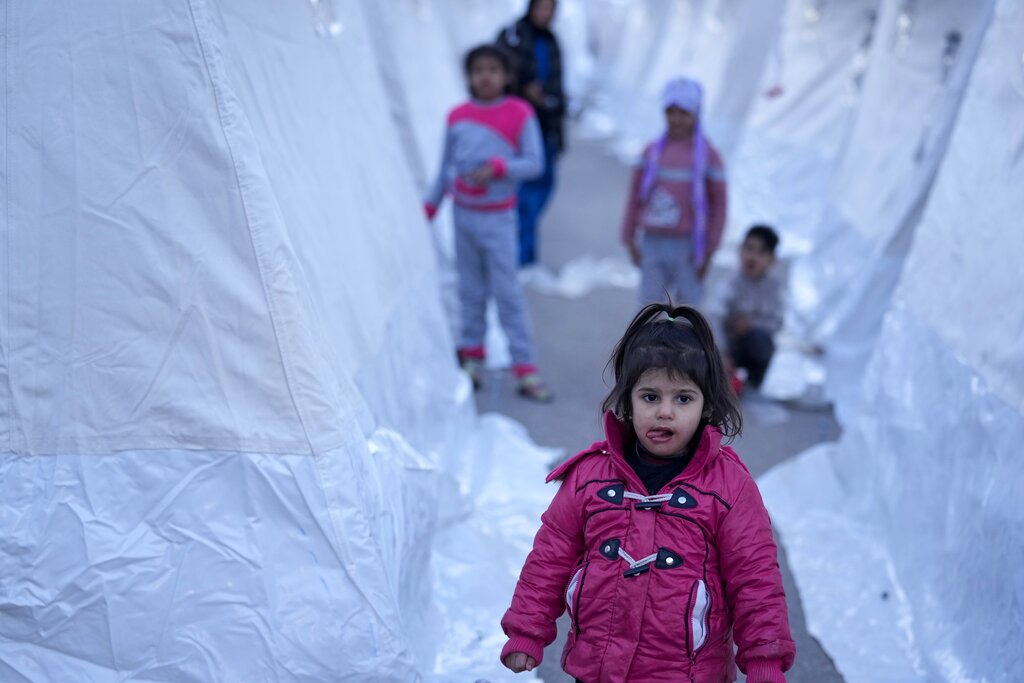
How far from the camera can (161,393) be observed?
2.06 m

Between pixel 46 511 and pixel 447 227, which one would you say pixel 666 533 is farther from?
pixel 447 227

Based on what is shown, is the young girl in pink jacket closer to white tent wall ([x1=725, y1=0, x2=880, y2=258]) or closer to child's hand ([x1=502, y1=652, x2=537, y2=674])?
child's hand ([x1=502, y1=652, x2=537, y2=674])

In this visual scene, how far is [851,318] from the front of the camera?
487cm

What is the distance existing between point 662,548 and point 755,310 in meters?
3.07

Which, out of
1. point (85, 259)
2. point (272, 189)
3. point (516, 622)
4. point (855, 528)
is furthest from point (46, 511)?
point (855, 528)

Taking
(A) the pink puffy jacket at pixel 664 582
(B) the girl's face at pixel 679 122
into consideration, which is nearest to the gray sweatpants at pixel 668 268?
(B) the girl's face at pixel 679 122

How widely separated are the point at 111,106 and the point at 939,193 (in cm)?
258

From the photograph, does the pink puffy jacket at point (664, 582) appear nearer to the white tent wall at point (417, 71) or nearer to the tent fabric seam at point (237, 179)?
the tent fabric seam at point (237, 179)

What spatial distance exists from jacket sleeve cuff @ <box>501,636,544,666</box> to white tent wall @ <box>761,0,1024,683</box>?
3.69ft

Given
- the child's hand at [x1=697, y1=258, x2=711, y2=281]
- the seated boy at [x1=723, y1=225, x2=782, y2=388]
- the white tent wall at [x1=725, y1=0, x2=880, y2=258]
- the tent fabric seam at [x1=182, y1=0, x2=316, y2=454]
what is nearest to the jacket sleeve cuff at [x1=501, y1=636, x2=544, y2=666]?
the tent fabric seam at [x1=182, y1=0, x2=316, y2=454]

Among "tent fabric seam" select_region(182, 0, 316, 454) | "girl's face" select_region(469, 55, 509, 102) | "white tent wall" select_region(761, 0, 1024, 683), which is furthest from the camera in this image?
"girl's face" select_region(469, 55, 509, 102)

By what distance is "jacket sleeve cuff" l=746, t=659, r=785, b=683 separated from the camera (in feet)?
5.33

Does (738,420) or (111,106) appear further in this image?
(111,106)

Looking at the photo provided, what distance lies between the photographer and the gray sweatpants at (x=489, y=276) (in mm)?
4141
